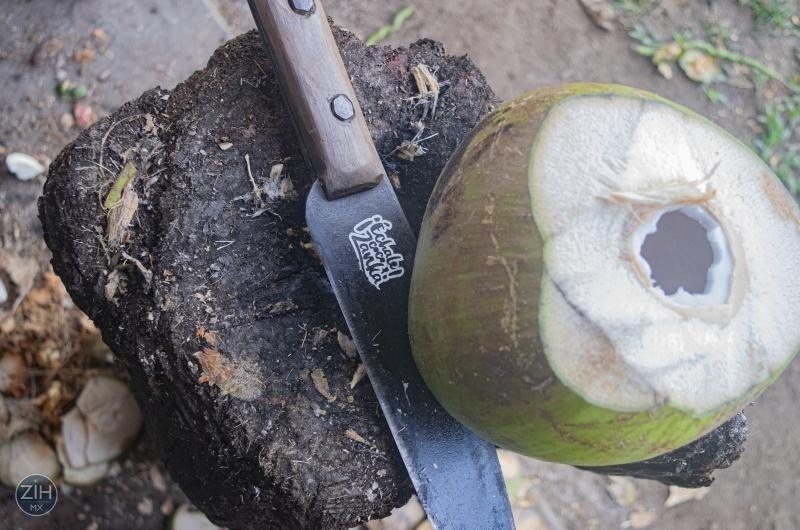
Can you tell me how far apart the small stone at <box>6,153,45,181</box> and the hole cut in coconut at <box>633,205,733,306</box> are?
5.29 feet

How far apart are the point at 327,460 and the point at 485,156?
555 mm

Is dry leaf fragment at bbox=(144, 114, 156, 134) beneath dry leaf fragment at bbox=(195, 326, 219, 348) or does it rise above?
above

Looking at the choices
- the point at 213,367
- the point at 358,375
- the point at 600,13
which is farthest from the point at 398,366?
the point at 600,13

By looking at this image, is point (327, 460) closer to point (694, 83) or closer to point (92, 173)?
point (92, 173)

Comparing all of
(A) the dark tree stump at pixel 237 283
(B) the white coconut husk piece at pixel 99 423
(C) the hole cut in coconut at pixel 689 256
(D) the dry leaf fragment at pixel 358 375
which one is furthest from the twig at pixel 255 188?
(B) the white coconut husk piece at pixel 99 423

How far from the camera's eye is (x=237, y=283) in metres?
1.20

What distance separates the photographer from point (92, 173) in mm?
1234

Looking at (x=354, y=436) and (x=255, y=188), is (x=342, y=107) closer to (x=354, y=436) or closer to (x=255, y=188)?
(x=255, y=188)

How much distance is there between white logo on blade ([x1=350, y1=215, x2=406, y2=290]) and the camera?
3.91 feet

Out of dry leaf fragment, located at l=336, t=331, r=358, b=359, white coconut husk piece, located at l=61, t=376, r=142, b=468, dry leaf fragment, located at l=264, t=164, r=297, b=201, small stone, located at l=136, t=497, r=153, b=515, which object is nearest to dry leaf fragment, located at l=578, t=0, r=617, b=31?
dry leaf fragment, located at l=264, t=164, r=297, b=201

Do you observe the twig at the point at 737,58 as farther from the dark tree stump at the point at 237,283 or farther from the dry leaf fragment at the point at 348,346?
the dry leaf fragment at the point at 348,346

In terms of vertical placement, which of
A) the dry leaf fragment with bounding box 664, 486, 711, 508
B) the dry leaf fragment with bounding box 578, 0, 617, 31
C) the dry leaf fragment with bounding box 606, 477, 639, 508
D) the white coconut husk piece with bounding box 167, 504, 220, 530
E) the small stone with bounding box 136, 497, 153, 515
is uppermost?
the dry leaf fragment with bounding box 578, 0, 617, 31

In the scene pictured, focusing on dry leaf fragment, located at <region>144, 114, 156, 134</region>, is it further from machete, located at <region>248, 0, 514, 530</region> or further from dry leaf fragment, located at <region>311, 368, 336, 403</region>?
dry leaf fragment, located at <region>311, 368, 336, 403</region>

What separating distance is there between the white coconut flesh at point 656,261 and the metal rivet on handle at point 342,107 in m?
0.37
